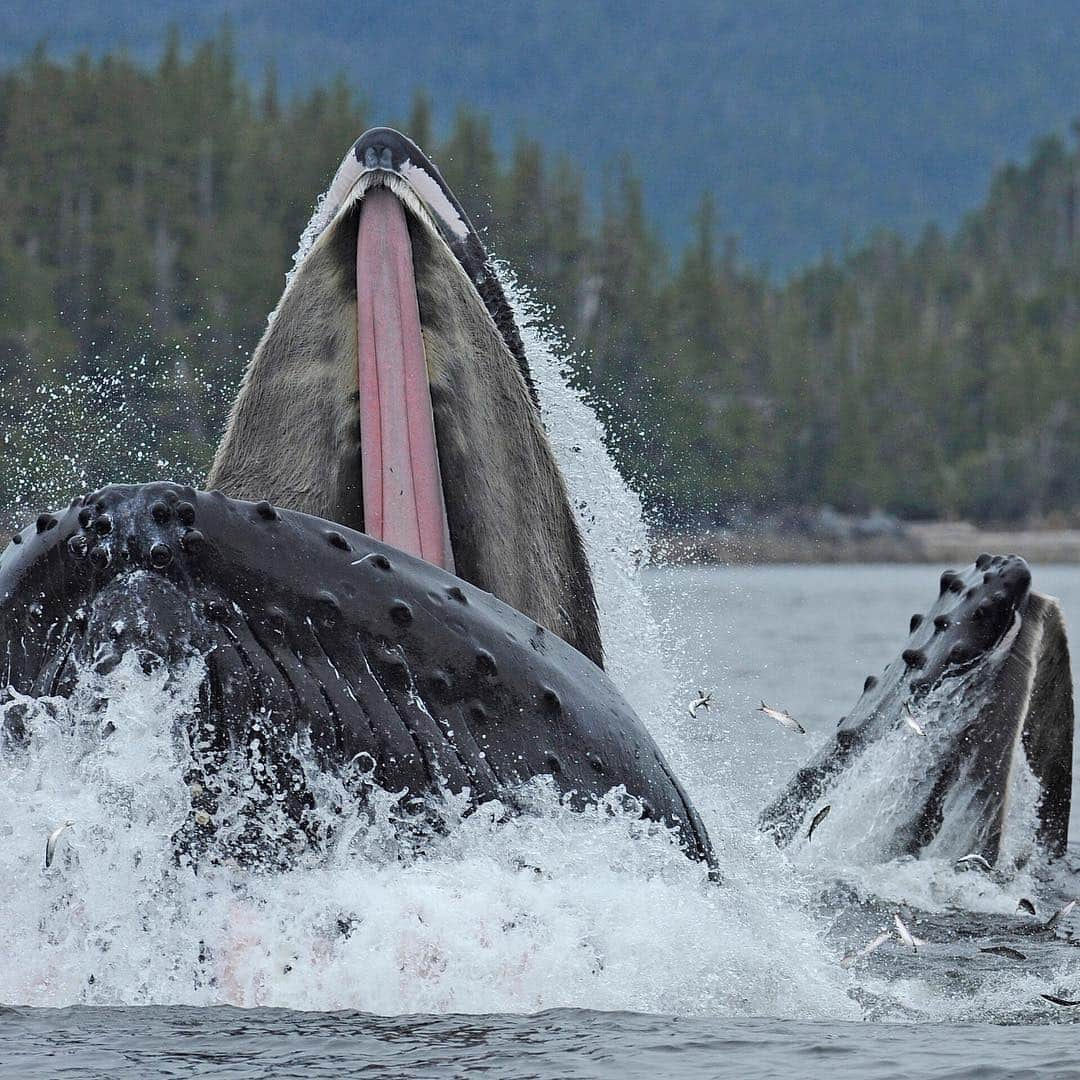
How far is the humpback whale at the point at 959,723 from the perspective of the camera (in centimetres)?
603

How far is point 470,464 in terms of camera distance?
4.52 meters

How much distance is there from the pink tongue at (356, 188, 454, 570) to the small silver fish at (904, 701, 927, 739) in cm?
215

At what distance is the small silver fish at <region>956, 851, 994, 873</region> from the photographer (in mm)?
6168

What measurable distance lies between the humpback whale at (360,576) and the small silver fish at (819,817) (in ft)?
5.48

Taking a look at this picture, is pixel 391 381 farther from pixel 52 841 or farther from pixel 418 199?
pixel 52 841

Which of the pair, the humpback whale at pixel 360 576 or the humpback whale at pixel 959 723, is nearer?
the humpback whale at pixel 360 576

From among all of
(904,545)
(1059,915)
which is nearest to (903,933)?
(1059,915)

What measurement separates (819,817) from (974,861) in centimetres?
59

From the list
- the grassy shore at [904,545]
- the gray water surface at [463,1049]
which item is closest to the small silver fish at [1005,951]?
the gray water surface at [463,1049]

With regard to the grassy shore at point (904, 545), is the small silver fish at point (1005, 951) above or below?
below

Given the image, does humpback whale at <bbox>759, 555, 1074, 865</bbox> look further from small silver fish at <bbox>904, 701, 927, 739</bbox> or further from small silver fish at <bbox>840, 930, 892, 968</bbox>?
small silver fish at <bbox>840, 930, 892, 968</bbox>

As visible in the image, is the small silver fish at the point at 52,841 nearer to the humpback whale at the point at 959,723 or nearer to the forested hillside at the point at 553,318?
the humpback whale at the point at 959,723

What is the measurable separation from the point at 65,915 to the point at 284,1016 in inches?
21.0

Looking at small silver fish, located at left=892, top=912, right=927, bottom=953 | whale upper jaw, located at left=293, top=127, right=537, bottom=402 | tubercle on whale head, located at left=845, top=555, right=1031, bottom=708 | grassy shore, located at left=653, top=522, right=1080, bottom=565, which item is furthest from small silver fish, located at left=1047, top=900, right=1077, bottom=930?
grassy shore, located at left=653, top=522, right=1080, bottom=565
